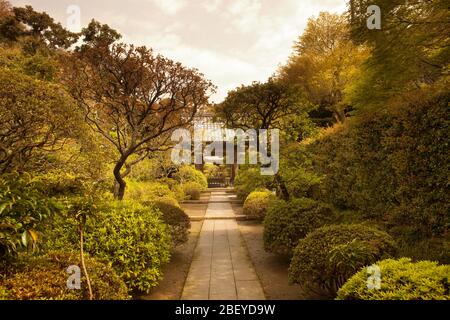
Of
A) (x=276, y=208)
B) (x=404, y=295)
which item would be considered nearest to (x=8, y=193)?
(x=404, y=295)

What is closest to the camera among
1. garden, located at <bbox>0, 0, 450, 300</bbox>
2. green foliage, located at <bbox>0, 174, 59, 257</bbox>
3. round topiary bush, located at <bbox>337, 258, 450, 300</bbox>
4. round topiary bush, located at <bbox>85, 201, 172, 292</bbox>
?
round topiary bush, located at <bbox>337, 258, 450, 300</bbox>

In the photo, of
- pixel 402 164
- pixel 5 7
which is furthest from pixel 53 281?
pixel 5 7

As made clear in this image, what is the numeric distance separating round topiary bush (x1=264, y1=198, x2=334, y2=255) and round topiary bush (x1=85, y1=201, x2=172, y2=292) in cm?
284

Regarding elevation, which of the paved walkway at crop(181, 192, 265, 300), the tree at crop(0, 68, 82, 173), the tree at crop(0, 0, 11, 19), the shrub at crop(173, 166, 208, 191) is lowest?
the paved walkway at crop(181, 192, 265, 300)

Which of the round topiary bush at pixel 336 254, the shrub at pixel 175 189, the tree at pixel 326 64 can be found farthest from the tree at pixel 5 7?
the round topiary bush at pixel 336 254

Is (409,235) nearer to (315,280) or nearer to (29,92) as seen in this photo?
(315,280)

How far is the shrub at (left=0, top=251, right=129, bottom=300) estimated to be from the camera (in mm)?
3330

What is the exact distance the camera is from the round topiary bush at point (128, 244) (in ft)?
18.6

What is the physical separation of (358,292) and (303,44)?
24538mm

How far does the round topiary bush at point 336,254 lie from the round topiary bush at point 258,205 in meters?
8.20

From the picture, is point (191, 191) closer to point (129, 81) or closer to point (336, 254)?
point (129, 81)

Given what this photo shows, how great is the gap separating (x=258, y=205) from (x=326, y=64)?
493 inches

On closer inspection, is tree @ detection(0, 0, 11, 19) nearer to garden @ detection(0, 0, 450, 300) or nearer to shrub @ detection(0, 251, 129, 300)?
garden @ detection(0, 0, 450, 300)

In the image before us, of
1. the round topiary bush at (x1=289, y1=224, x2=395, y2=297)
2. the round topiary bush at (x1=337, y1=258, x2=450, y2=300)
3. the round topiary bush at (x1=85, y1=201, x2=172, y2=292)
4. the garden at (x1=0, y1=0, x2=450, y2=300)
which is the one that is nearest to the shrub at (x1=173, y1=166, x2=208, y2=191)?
the garden at (x1=0, y1=0, x2=450, y2=300)
